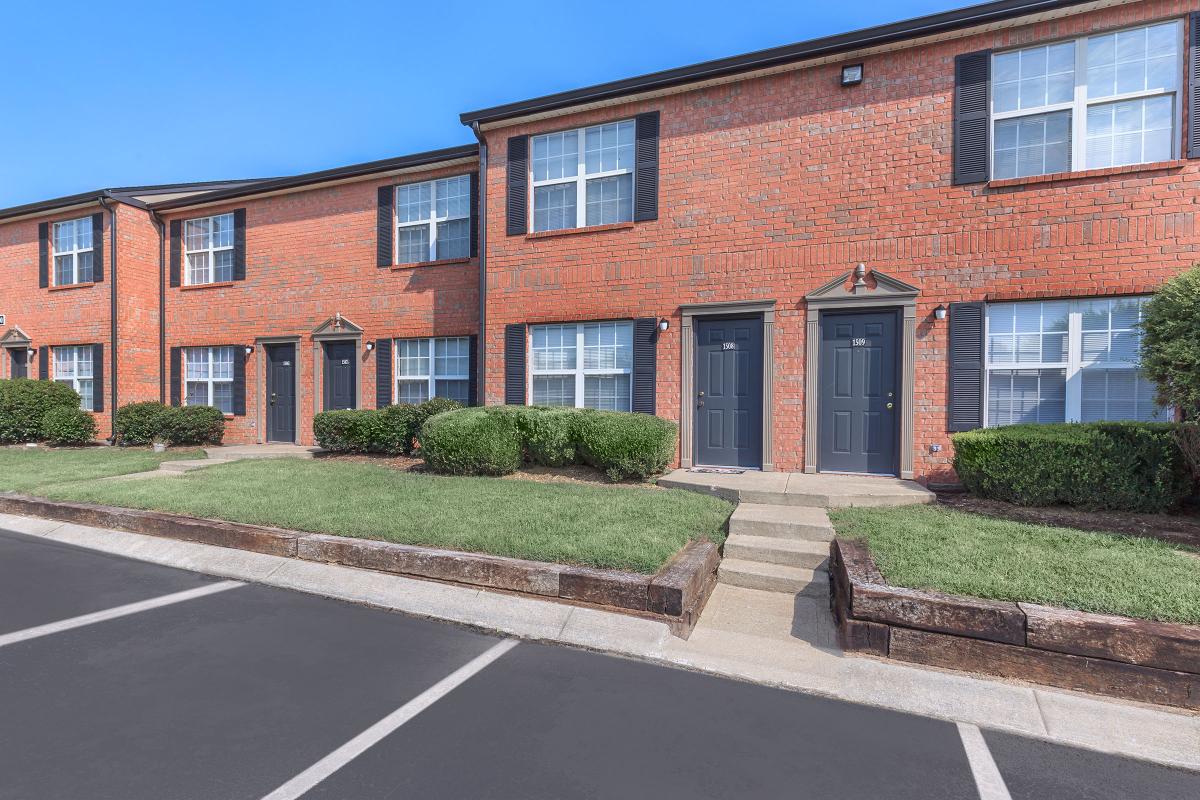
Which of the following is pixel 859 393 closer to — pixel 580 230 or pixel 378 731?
pixel 580 230

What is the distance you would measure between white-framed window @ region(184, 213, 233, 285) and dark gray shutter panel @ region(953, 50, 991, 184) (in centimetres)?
1381

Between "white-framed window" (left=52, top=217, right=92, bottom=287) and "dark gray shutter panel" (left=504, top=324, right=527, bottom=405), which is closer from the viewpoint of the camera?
"dark gray shutter panel" (left=504, top=324, right=527, bottom=405)

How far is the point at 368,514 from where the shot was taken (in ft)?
19.0

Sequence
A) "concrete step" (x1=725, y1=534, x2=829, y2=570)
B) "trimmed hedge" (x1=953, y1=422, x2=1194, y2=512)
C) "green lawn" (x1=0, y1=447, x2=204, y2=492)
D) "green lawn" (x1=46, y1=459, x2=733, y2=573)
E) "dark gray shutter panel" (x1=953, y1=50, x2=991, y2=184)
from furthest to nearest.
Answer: "green lawn" (x1=0, y1=447, x2=204, y2=492) → "dark gray shutter panel" (x1=953, y1=50, x2=991, y2=184) → "trimmed hedge" (x1=953, y1=422, x2=1194, y2=512) → "concrete step" (x1=725, y1=534, x2=829, y2=570) → "green lawn" (x1=46, y1=459, x2=733, y2=573)

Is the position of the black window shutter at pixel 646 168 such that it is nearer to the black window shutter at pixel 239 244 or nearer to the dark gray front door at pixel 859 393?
the dark gray front door at pixel 859 393

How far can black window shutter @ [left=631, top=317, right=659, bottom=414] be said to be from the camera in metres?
8.67

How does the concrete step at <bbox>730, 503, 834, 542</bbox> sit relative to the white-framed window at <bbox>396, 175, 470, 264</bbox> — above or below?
below

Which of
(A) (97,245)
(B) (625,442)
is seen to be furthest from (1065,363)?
(A) (97,245)

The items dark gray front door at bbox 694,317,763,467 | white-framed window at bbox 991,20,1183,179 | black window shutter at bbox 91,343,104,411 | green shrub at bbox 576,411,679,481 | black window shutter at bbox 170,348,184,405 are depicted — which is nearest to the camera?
white-framed window at bbox 991,20,1183,179

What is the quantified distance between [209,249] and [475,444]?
975 cm

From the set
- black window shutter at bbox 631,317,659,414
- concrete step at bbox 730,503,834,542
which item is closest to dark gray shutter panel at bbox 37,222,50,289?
black window shutter at bbox 631,317,659,414

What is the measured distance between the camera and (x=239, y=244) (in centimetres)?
1264

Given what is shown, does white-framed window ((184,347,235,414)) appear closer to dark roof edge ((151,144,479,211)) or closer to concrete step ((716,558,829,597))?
dark roof edge ((151,144,479,211))

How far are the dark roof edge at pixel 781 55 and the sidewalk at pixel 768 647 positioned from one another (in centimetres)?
706
